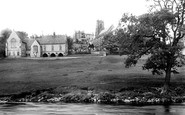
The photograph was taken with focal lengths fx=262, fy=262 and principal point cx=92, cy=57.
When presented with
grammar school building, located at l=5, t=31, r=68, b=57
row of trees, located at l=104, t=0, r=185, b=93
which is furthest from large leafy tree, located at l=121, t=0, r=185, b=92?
grammar school building, located at l=5, t=31, r=68, b=57

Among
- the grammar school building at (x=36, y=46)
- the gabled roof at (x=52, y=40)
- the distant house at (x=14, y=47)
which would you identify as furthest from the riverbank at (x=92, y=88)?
the gabled roof at (x=52, y=40)

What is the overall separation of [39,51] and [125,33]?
70.1m

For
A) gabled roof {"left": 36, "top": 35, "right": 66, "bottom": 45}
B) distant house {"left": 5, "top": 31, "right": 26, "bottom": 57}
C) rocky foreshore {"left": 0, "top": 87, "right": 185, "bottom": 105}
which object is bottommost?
rocky foreshore {"left": 0, "top": 87, "right": 185, "bottom": 105}

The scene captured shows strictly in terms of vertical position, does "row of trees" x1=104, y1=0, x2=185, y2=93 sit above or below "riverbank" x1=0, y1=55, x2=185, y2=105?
above

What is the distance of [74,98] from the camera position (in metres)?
39.5

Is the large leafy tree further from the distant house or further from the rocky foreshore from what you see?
the distant house

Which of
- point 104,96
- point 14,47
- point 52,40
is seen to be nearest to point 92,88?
point 104,96

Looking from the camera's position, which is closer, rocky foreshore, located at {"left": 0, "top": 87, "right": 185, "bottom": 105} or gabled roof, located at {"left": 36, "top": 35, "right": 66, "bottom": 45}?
rocky foreshore, located at {"left": 0, "top": 87, "right": 185, "bottom": 105}

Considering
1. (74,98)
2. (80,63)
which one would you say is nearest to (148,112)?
(74,98)

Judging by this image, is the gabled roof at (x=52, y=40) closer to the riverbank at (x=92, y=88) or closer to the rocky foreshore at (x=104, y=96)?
the riverbank at (x=92, y=88)

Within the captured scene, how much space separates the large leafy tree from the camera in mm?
39156

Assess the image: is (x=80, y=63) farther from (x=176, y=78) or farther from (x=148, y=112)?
(x=148, y=112)

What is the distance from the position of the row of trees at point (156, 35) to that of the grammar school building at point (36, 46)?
219 feet

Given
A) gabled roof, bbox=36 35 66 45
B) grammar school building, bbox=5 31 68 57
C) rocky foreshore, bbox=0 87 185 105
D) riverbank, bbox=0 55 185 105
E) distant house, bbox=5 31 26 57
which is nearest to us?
rocky foreshore, bbox=0 87 185 105
